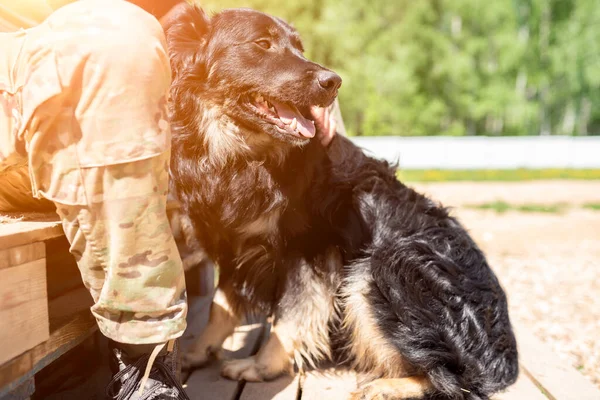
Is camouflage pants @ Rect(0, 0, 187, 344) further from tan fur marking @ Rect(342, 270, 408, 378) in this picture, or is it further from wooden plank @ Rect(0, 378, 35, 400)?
tan fur marking @ Rect(342, 270, 408, 378)

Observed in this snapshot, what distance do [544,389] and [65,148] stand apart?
2.04 metres

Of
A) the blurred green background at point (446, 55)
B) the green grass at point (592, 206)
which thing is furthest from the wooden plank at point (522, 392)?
the blurred green background at point (446, 55)

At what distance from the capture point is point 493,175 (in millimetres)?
16250

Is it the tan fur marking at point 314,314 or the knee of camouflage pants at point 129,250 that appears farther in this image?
the tan fur marking at point 314,314

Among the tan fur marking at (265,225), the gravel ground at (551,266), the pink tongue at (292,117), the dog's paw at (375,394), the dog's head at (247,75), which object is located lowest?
the gravel ground at (551,266)

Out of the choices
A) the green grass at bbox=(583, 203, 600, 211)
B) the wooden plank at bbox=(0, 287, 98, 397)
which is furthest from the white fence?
the wooden plank at bbox=(0, 287, 98, 397)

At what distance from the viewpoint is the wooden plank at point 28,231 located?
1.39 metres

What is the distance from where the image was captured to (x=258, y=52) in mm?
2443

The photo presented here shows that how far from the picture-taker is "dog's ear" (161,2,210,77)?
93.0 inches

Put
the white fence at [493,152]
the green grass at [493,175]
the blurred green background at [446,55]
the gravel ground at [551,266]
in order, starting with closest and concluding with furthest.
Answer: the gravel ground at [551,266] < the green grass at [493,175] < the white fence at [493,152] < the blurred green background at [446,55]

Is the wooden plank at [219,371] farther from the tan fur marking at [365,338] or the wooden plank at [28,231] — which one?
the wooden plank at [28,231]

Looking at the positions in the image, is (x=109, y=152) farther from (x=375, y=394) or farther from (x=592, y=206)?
(x=592, y=206)

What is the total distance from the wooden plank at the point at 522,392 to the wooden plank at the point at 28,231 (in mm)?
1730

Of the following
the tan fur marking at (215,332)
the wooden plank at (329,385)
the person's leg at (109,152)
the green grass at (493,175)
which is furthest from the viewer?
the green grass at (493,175)
